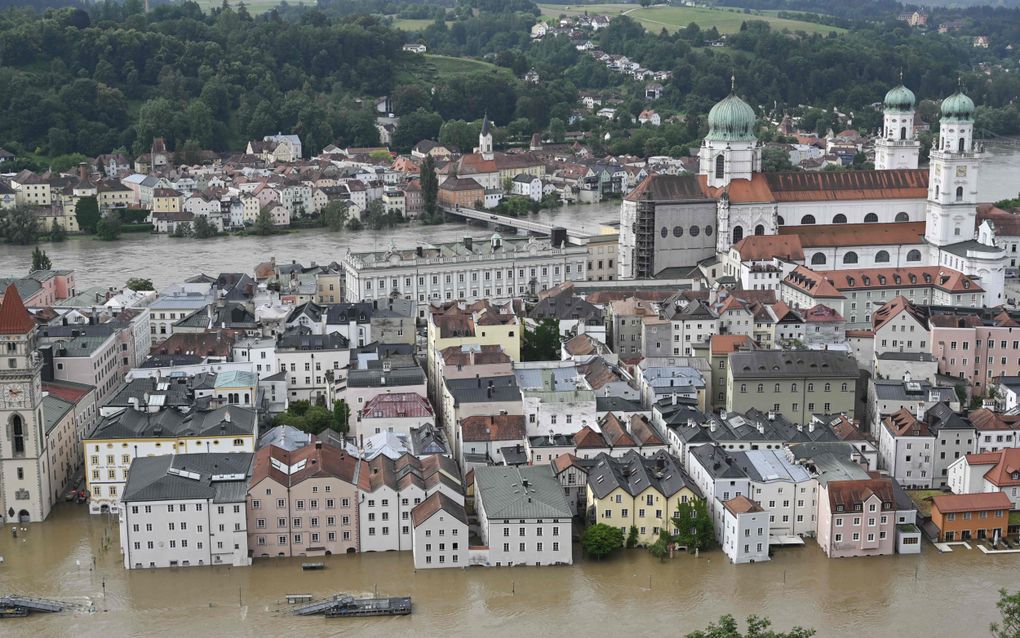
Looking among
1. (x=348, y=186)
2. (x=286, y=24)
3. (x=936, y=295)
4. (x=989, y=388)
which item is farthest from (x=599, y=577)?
(x=286, y=24)

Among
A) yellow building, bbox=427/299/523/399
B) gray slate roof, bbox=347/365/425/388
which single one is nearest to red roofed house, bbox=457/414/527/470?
gray slate roof, bbox=347/365/425/388

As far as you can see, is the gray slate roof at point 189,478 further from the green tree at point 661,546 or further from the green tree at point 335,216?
the green tree at point 335,216

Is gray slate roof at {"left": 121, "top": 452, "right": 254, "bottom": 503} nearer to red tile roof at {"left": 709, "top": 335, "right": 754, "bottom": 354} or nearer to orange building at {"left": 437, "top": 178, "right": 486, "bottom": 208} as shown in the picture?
red tile roof at {"left": 709, "top": 335, "right": 754, "bottom": 354}

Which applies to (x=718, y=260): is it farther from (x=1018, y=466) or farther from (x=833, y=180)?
(x=1018, y=466)

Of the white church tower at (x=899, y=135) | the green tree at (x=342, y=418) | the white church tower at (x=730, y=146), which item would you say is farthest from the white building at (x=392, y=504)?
the white church tower at (x=899, y=135)

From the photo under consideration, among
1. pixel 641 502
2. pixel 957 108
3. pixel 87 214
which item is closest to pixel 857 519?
pixel 641 502

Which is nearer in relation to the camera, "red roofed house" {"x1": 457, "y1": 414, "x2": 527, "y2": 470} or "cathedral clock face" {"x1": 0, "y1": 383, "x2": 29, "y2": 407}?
"cathedral clock face" {"x1": 0, "y1": 383, "x2": 29, "y2": 407}

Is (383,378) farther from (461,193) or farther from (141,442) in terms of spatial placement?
(461,193)
